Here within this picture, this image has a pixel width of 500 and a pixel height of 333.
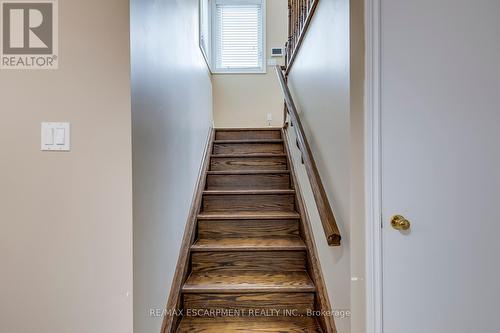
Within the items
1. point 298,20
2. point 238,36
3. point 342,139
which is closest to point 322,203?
point 342,139

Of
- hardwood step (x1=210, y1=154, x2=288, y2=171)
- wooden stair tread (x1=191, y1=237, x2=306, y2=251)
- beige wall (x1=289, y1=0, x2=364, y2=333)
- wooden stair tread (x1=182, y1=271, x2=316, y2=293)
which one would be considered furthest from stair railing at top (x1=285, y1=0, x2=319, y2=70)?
wooden stair tread (x1=182, y1=271, x2=316, y2=293)

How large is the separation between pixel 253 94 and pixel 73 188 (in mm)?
3584

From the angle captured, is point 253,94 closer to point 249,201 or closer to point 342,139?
point 249,201

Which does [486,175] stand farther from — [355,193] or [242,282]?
[242,282]

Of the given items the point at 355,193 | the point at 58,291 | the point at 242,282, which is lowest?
the point at 242,282

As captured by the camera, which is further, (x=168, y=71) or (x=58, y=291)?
(x=168, y=71)

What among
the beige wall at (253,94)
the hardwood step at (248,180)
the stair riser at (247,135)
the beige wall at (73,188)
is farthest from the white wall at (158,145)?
the beige wall at (253,94)

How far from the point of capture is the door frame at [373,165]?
1.23m

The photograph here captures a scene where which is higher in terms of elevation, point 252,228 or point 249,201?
point 249,201

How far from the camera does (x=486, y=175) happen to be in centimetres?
119

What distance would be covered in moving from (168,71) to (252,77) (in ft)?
9.66

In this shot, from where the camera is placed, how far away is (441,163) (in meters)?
1.21

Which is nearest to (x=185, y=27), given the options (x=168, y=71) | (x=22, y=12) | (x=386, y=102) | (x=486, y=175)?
(x=168, y=71)

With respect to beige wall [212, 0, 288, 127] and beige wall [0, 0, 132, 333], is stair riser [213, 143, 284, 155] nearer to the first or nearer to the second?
beige wall [212, 0, 288, 127]
